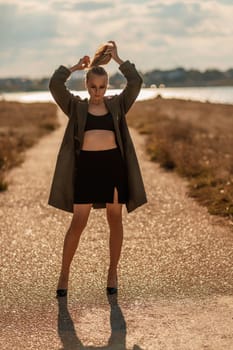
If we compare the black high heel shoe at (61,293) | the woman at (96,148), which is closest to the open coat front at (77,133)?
the woman at (96,148)

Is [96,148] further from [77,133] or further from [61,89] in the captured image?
[61,89]

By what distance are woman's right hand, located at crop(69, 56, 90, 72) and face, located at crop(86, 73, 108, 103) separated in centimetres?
20

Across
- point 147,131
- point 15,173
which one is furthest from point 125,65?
point 147,131

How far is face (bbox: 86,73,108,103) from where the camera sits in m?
5.71

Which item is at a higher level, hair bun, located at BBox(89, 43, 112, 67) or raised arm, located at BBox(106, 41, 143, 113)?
hair bun, located at BBox(89, 43, 112, 67)

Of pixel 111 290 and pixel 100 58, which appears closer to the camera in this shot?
pixel 100 58

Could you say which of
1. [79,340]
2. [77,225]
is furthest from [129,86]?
[79,340]

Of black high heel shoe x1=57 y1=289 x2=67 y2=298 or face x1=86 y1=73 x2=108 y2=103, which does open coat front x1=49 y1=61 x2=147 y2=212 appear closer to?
face x1=86 y1=73 x2=108 y2=103

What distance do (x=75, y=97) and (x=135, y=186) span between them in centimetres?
83

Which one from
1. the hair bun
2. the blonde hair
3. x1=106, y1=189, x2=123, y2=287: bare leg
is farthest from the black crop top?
x1=106, y1=189, x2=123, y2=287: bare leg

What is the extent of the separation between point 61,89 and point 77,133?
1.17ft

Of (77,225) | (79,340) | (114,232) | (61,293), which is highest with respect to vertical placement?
(77,225)

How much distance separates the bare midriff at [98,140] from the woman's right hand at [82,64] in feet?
1.74

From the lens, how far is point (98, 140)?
579cm
